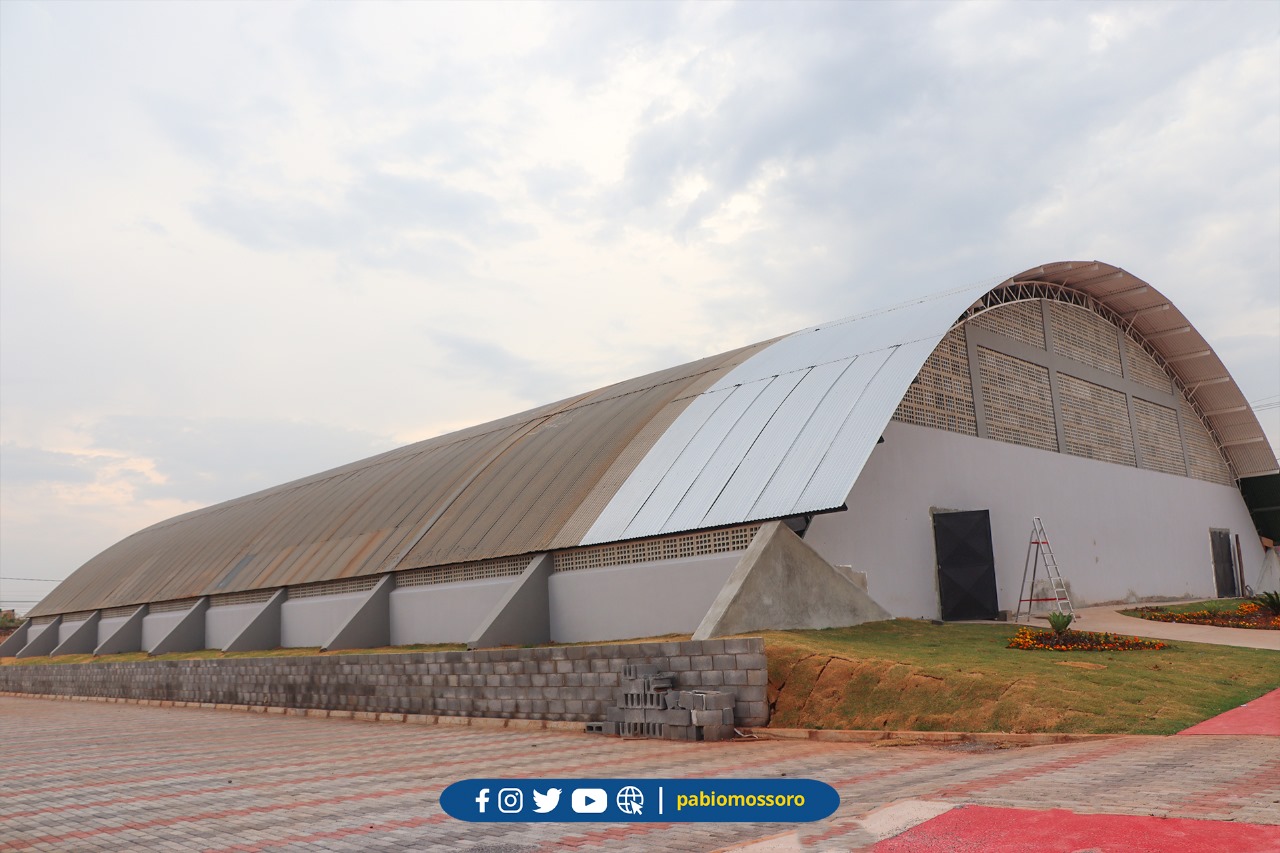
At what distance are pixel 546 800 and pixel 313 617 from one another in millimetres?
19499

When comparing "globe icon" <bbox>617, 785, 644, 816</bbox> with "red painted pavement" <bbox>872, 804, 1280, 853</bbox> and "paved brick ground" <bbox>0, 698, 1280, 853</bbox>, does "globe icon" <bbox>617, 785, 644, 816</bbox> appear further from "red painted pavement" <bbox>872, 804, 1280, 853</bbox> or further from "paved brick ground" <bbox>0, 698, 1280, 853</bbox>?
"red painted pavement" <bbox>872, 804, 1280, 853</bbox>

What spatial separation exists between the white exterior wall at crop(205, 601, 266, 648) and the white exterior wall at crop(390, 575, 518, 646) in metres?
7.37

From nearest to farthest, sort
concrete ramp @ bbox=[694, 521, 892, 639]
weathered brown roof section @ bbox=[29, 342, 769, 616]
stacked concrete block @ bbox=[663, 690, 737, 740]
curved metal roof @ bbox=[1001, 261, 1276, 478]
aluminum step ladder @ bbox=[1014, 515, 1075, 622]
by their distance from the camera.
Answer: stacked concrete block @ bbox=[663, 690, 737, 740] < concrete ramp @ bbox=[694, 521, 892, 639] < aluminum step ladder @ bbox=[1014, 515, 1075, 622] < weathered brown roof section @ bbox=[29, 342, 769, 616] < curved metal roof @ bbox=[1001, 261, 1276, 478]

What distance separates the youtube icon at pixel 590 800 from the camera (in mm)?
5950

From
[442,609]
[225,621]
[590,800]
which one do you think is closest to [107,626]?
[225,621]

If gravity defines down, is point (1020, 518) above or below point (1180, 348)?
below

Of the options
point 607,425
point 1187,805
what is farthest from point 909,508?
point 1187,805

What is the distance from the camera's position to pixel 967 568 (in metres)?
17.7

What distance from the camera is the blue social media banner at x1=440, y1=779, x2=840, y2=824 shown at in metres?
5.63

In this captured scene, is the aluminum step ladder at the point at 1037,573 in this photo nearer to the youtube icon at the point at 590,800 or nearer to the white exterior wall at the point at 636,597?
the white exterior wall at the point at 636,597

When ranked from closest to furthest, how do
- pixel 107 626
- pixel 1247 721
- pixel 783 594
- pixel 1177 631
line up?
pixel 1247 721, pixel 783 594, pixel 1177 631, pixel 107 626

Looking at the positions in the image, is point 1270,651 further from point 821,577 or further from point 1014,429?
point 1014,429

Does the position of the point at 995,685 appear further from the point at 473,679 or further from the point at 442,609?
the point at 442,609

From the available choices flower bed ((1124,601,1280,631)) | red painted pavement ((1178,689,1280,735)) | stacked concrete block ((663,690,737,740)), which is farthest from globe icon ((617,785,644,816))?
flower bed ((1124,601,1280,631))
